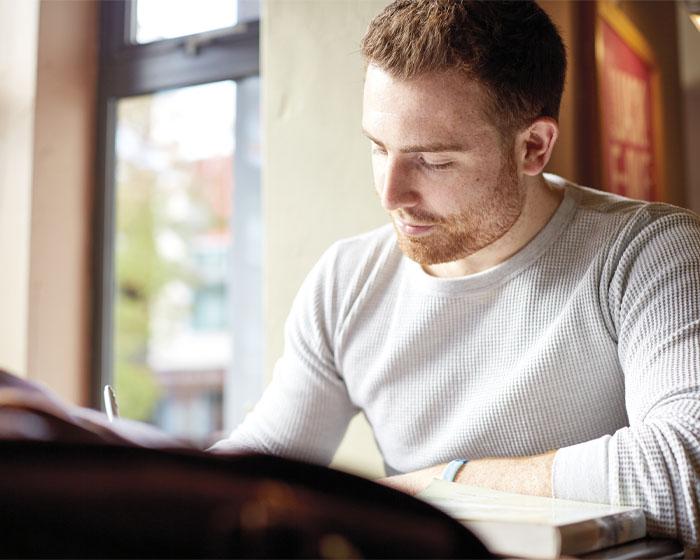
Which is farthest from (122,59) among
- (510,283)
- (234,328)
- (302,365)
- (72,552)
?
(72,552)

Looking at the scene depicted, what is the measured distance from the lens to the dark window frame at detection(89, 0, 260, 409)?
2107 mm

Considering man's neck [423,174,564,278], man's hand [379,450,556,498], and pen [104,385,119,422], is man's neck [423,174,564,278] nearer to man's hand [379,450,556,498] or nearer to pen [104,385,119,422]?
man's hand [379,450,556,498]

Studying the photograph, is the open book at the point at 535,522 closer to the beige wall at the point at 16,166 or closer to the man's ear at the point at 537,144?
the man's ear at the point at 537,144

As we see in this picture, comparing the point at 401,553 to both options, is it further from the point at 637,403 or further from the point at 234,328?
the point at 234,328

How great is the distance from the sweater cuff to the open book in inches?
3.0

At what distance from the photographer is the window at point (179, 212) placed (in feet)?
6.88

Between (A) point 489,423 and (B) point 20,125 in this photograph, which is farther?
(B) point 20,125

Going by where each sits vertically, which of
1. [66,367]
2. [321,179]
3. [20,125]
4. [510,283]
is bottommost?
[66,367]

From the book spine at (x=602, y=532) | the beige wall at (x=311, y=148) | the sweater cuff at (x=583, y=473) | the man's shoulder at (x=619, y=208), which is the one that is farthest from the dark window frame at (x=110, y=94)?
the book spine at (x=602, y=532)

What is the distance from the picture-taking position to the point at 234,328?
2971mm

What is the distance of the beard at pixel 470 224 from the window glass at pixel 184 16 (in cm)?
111

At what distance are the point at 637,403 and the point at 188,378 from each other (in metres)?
7.74

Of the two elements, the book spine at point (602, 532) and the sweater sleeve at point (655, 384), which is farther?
the sweater sleeve at point (655, 384)

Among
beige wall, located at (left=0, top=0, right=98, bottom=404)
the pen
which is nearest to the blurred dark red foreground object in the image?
the pen
